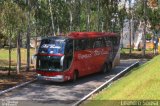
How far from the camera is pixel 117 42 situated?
30.2 m

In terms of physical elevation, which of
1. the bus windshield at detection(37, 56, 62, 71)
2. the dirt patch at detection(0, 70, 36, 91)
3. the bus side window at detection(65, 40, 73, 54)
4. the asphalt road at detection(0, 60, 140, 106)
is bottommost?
the asphalt road at detection(0, 60, 140, 106)

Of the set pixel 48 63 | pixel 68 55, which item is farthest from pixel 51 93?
pixel 68 55

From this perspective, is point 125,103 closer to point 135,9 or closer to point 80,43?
point 80,43

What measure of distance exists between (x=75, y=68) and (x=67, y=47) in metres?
1.47

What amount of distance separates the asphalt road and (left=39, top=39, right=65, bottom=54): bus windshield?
1.90 meters

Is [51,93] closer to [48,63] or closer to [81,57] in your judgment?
[48,63]

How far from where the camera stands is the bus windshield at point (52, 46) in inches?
908

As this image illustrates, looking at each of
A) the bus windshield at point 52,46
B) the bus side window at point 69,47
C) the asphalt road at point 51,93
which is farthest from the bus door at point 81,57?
the bus windshield at point 52,46

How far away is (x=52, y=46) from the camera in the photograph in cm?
2336

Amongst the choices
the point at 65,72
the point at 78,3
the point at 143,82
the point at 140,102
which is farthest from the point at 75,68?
the point at 78,3

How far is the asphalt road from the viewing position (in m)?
18.1

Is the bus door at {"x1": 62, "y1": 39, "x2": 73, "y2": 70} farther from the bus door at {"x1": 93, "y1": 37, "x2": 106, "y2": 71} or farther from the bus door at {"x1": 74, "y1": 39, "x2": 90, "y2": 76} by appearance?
the bus door at {"x1": 93, "y1": 37, "x2": 106, "y2": 71}

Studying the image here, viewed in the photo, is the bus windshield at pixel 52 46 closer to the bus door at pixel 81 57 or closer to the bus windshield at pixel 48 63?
the bus windshield at pixel 48 63

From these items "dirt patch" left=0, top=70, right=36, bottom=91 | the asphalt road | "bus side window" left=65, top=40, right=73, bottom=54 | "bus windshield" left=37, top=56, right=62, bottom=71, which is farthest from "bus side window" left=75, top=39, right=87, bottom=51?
"dirt patch" left=0, top=70, right=36, bottom=91
